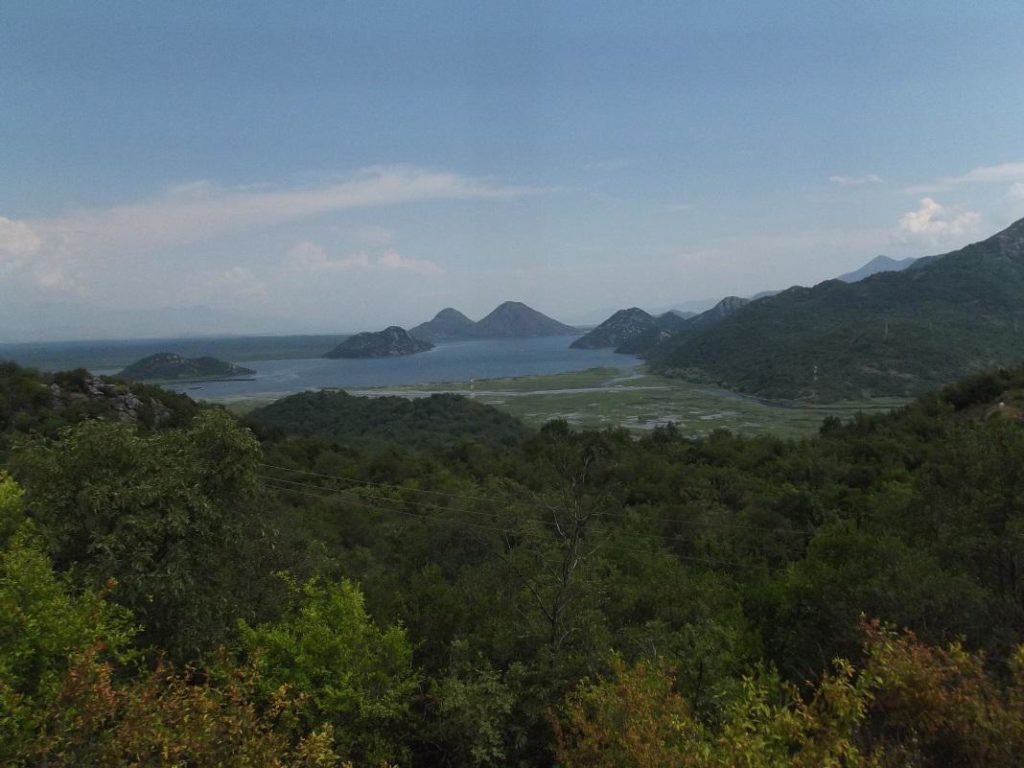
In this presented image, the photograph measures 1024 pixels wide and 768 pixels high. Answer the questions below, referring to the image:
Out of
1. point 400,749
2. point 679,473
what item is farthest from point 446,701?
point 679,473

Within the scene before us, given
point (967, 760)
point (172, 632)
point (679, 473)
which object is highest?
point (967, 760)

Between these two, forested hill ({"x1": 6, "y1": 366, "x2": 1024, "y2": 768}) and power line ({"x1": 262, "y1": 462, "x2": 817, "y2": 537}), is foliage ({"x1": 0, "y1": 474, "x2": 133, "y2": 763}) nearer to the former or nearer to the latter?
forested hill ({"x1": 6, "y1": 366, "x2": 1024, "y2": 768})

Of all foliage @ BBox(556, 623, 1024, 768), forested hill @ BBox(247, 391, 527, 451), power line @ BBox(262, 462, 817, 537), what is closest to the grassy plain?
forested hill @ BBox(247, 391, 527, 451)

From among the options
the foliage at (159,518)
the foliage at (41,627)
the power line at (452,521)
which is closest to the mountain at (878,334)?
the power line at (452,521)

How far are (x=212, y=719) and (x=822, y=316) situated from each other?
15335 cm

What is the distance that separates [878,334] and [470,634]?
380 feet

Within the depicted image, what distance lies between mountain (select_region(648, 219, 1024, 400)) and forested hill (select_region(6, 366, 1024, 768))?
83.4 meters

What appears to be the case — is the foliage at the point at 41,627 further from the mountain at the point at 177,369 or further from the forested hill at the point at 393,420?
the mountain at the point at 177,369

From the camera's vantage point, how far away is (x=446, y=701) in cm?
1014

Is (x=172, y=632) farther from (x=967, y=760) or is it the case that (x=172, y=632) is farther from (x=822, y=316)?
(x=822, y=316)

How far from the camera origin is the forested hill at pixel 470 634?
573 cm

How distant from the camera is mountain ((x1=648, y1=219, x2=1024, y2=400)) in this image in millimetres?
94000

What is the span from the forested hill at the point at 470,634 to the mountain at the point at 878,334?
83.4 m

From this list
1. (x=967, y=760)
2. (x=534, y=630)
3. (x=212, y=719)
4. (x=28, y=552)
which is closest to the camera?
(x=967, y=760)
